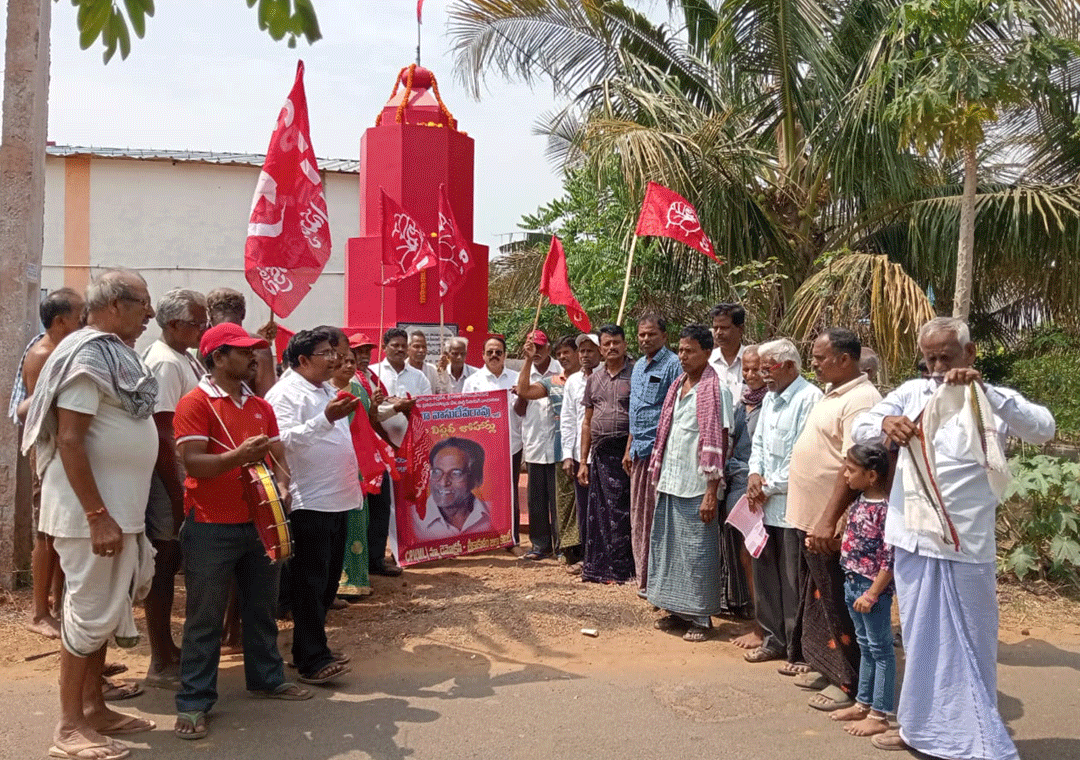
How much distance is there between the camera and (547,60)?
1252cm

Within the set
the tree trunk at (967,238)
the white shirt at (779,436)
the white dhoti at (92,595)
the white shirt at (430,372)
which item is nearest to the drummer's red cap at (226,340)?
the white dhoti at (92,595)

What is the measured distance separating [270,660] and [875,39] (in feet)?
30.6

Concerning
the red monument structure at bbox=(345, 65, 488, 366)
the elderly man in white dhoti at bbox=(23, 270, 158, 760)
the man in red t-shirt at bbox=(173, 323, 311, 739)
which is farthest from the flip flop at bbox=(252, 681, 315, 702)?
the red monument structure at bbox=(345, 65, 488, 366)

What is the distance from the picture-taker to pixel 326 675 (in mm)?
4852

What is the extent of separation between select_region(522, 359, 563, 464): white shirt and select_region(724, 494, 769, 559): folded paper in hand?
259 cm

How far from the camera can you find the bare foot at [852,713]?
4.39 m

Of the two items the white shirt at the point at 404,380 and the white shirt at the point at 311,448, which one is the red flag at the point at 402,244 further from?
the white shirt at the point at 311,448

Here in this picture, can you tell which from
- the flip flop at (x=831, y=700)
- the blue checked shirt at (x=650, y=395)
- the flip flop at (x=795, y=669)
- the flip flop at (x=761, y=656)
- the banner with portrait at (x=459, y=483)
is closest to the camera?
the flip flop at (x=831, y=700)

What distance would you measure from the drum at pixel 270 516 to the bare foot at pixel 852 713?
→ 103 inches

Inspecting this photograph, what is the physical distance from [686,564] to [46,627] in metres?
3.74

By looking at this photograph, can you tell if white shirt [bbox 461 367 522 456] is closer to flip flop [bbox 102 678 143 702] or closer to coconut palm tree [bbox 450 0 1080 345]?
coconut palm tree [bbox 450 0 1080 345]

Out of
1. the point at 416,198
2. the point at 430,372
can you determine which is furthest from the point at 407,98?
the point at 430,372

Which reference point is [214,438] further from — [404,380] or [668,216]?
[668,216]

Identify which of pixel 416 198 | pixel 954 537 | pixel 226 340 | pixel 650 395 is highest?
pixel 416 198
